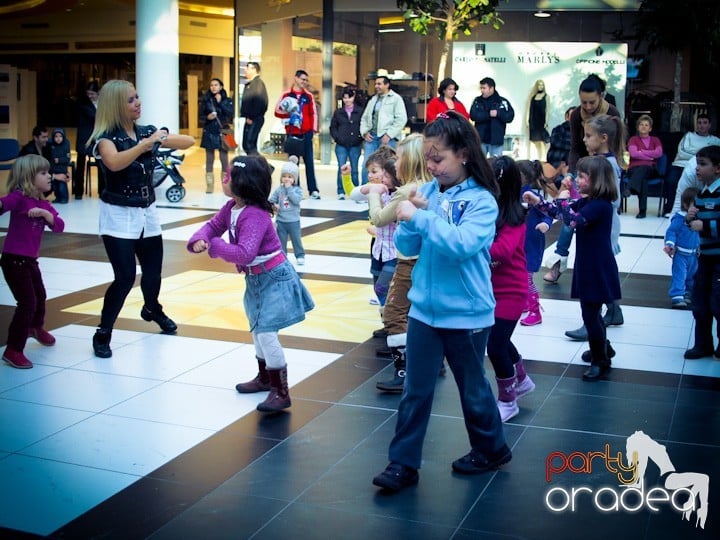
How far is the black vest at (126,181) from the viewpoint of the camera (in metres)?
6.56

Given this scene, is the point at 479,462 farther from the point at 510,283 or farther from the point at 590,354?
the point at 590,354

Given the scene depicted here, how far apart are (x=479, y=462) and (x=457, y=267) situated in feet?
3.17

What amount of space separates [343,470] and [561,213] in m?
2.41

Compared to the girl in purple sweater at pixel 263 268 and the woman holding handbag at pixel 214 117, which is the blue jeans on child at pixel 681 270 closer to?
the girl in purple sweater at pixel 263 268

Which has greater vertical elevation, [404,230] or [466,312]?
[404,230]

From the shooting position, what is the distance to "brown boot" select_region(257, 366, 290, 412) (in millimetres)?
5418

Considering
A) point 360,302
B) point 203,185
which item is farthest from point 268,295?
point 203,185

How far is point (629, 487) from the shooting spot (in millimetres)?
4402

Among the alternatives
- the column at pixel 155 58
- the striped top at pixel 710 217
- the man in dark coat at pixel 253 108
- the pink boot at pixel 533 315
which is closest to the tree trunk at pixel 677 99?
the man in dark coat at pixel 253 108

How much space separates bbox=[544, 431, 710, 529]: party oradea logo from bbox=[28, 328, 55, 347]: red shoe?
12.0 ft

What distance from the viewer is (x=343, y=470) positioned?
460cm

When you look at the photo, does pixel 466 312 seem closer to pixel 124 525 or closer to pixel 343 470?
pixel 343 470

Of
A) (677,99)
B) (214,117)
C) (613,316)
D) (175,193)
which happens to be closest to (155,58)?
(214,117)

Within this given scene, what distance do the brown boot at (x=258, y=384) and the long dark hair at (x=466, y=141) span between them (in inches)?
81.4
